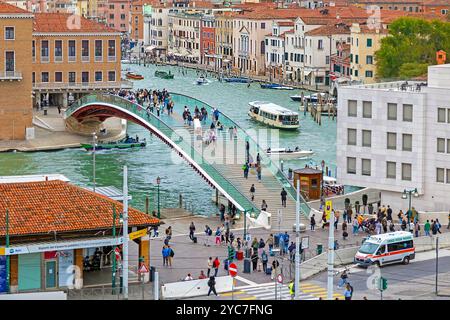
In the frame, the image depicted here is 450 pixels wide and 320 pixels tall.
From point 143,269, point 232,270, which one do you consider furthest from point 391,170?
point 143,269

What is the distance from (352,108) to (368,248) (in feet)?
34.5

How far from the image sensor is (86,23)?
6556 cm

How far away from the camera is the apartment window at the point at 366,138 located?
3666 centimetres

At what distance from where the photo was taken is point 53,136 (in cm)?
5700

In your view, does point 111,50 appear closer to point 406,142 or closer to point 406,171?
point 406,142

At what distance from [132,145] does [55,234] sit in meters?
30.6

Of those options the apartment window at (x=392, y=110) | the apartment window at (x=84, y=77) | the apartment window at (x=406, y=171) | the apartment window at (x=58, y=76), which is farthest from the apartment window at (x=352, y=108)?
the apartment window at (x=58, y=76)

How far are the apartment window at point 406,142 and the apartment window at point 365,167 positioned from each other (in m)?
1.29

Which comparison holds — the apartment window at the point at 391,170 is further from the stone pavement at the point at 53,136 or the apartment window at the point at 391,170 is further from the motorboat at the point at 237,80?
the motorboat at the point at 237,80

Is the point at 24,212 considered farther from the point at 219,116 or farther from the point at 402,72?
the point at 402,72

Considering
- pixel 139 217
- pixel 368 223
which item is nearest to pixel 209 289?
pixel 139 217

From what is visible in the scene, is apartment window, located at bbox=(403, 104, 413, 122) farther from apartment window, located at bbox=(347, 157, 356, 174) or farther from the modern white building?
apartment window, located at bbox=(347, 157, 356, 174)

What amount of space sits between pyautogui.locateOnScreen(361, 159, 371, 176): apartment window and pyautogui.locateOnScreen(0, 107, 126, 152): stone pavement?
2035 centimetres

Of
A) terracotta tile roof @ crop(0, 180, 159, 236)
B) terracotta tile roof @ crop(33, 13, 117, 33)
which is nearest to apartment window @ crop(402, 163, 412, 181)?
terracotta tile roof @ crop(0, 180, 159, 236)
